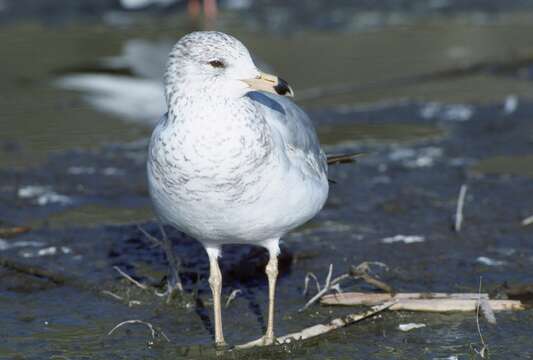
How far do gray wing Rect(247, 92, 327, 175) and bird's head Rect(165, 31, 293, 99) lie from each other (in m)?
0.24

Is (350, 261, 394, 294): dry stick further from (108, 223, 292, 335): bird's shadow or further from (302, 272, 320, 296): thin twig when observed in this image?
(108, 223, 292, 335): bird's shadow

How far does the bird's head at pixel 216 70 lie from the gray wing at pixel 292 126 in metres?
0.24

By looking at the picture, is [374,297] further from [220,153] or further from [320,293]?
[220,153]

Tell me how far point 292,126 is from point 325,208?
72.6 inches

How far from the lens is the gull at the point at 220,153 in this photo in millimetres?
4336

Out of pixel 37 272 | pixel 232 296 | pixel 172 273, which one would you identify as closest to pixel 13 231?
pixel 37 272

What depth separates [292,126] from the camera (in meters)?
5.03

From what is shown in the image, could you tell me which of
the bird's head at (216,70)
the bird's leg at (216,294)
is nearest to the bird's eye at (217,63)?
the bird's head at (216,70)

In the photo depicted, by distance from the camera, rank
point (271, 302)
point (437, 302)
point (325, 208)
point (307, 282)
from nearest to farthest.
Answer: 1. point (271, 302)
2. point (437, 302)
3. point (307, 282)
4. point (325, 208)

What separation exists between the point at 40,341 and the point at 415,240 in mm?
2362

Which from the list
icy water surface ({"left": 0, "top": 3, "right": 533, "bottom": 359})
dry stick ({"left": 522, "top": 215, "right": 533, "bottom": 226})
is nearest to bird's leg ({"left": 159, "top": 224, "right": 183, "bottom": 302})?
icy water surface ({"left": 0, "top": 3, "right": 533, "bottom": 359})

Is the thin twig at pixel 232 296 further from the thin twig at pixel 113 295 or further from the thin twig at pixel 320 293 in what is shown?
the thin twig at pixel 113 295

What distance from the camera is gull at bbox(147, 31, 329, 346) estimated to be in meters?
4.34

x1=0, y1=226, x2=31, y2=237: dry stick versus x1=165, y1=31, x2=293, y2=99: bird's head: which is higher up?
x1=165, y1=31, x2=293, y2=99: bird's head
